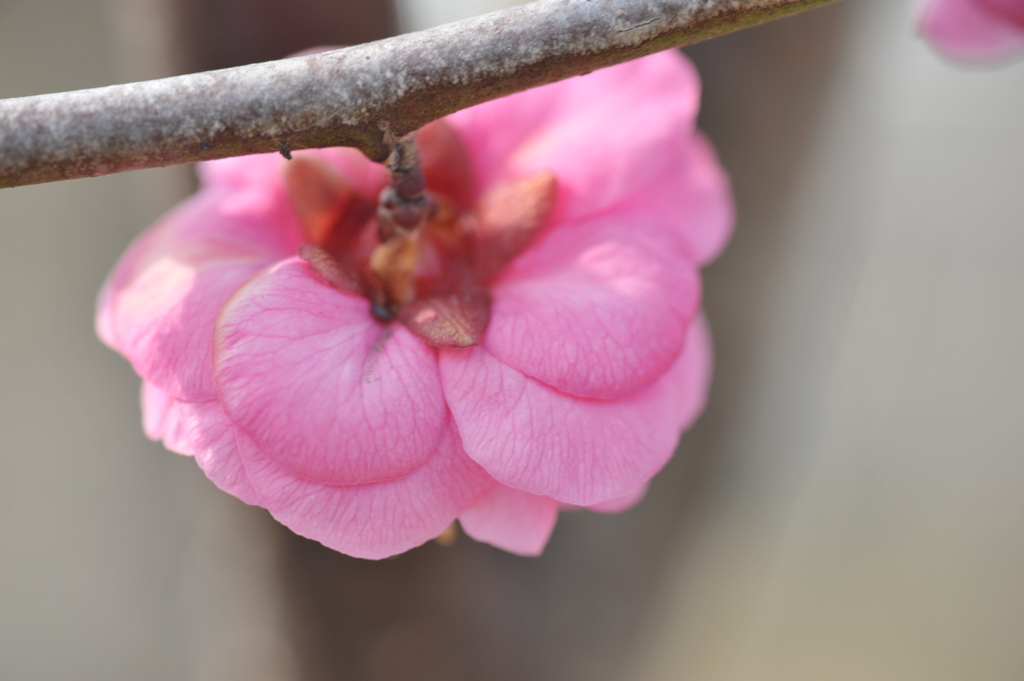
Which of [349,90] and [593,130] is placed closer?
[349,90]

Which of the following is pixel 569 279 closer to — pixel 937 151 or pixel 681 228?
pixel 681 228

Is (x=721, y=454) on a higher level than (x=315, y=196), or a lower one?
lower

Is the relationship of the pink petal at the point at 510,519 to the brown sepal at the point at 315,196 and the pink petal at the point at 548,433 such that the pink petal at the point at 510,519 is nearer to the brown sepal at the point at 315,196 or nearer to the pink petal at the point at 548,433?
the pink petal at the point at 548,433

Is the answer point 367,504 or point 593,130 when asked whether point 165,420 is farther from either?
point 593,130

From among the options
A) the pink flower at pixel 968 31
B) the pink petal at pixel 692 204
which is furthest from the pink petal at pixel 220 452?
the pink flower at pixel 968 31

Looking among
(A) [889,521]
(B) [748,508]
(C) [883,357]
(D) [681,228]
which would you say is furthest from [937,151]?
(D) [681,228]

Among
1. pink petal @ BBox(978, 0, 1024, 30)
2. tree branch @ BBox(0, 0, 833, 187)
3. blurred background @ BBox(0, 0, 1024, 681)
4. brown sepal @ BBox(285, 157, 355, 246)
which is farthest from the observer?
blurred background @ BBox(0, 0, 1024, 681)

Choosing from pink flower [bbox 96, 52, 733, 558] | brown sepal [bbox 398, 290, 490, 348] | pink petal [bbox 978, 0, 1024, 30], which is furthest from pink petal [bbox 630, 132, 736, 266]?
pink petal [bbox 978, 0, 1024, 30]

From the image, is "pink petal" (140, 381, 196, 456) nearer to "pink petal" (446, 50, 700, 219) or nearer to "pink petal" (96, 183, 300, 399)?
"pink petal" (96, 183, 300, 399)

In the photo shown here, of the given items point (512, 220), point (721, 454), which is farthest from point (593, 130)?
point (721, 454)
